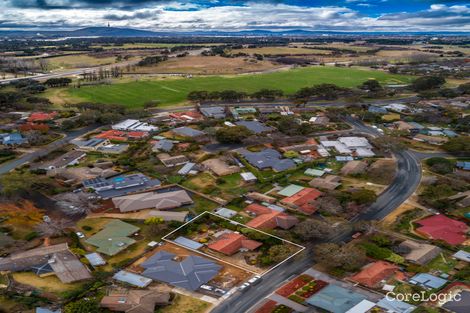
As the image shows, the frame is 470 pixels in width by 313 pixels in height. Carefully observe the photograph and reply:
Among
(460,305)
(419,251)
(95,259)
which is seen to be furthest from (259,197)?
(460,305)

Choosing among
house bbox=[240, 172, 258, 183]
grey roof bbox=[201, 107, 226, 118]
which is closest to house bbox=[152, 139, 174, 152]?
house bbox=[240, 172, 258, 183]

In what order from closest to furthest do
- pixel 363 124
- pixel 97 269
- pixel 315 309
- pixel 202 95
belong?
pixel 315 309 → pixel 97 269 → pixel 363 124 → pixel 202 95

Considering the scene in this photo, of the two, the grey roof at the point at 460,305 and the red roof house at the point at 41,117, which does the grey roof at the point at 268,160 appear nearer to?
the grey roof at the point at 460,305

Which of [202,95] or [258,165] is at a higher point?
[202,95]

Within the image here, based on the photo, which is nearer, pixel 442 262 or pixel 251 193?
pixel 442 262

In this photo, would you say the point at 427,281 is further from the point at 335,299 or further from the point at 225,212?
the point at 225,212

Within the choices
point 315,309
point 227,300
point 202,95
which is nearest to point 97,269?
point 227,300

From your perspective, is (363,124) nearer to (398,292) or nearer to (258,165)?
(258,165)
